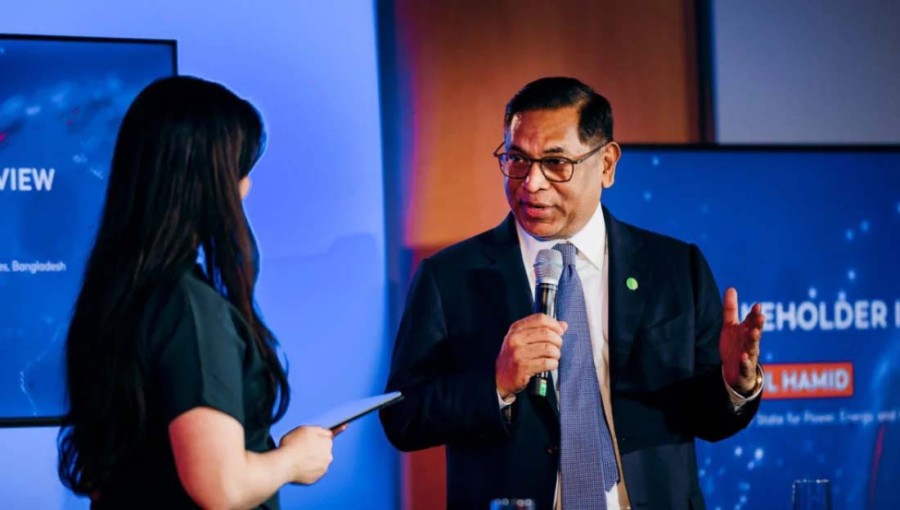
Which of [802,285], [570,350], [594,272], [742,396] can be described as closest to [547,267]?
[570,350]

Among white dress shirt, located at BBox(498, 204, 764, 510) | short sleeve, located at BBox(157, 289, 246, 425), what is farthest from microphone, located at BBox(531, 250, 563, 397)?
short sleeve, located at BBox(157, 289, 246, 425)

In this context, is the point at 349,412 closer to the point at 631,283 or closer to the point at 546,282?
the point at 546,282

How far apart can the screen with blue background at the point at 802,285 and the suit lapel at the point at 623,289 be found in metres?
0.54

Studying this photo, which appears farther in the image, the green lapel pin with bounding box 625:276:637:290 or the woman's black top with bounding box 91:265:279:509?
the green lapel pin with bounding box 625:276:637:290

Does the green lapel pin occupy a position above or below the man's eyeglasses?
below

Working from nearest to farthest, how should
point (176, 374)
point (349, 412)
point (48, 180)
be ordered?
point (176, 374) → point (349, 412) → point (48, 180)

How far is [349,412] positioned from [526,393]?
0.86 meters

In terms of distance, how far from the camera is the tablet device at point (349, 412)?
197cm

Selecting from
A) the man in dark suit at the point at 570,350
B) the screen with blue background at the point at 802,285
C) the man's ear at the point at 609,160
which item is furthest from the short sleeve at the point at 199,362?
the screen with blue background at the point at 802,285

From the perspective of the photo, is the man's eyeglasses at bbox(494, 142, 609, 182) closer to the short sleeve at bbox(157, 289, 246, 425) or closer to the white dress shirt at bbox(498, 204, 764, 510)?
the white dress shirt at bbox(498, 204, 764, 510)

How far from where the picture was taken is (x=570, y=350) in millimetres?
2771

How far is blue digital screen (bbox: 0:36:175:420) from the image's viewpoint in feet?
10.7

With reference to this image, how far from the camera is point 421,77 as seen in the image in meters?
3.61

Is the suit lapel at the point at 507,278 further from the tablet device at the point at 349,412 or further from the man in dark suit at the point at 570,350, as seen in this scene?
the tablet device at the point at 349,412
